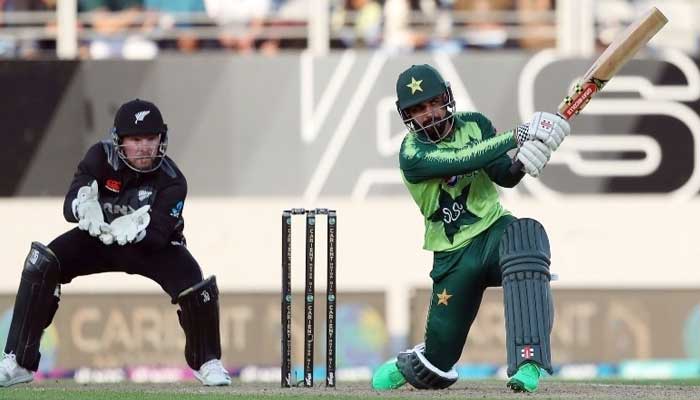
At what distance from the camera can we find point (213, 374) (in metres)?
8.00

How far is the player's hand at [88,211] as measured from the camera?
7.73m

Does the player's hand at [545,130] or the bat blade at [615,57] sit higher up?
the bat blade at [615,57]

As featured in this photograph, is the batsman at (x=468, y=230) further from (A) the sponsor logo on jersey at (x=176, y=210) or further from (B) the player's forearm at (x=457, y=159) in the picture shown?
(A) the sponsor logo on jersey at (x=176, y=210)

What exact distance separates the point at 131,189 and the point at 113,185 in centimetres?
8

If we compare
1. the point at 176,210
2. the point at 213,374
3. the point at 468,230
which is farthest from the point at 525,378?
the point at 176,210

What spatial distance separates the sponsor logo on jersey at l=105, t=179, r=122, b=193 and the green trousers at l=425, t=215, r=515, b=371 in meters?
1.46

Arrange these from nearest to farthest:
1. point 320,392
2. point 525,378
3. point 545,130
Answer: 1. point 525,378
2. point 545,130
3. point 320,392

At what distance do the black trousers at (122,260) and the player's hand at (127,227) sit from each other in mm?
175

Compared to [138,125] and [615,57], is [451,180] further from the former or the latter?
[138,125]

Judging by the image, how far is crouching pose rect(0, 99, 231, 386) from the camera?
25.8 ft

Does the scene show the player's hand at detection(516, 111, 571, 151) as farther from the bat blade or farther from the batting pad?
the batting pad

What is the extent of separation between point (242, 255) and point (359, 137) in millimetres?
1338

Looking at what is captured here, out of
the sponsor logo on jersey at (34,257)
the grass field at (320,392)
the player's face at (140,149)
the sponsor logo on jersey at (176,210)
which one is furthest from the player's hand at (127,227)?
the grass field at (320,392)

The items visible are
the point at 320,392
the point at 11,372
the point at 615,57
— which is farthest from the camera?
the point at 11,372
